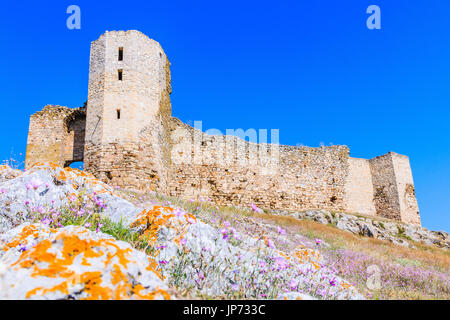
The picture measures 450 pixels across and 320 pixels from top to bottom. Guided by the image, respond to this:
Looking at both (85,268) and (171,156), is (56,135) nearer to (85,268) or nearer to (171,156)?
(171,156)

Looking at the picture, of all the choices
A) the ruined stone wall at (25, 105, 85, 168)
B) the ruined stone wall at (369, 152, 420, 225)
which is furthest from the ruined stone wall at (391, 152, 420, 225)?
the ruined stone wall at (25, 105, 85, 168)

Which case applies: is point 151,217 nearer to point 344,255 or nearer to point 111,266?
point 111,266

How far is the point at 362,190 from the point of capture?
2519cm

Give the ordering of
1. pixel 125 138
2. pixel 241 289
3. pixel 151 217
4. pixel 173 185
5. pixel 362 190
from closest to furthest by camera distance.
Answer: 1. pixel 241 289
2. pixel 151 217
3. pixel 125 138
4. pixel 173 185
5. pixel 362 190

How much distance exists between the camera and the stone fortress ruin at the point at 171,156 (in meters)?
14.9

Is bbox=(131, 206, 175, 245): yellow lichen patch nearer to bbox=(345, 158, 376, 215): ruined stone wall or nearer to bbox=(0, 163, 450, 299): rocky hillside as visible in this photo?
bbox=(0, 163, 450, 299): rocky hillside

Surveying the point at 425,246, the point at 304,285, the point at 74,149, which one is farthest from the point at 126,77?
the point at 425,246

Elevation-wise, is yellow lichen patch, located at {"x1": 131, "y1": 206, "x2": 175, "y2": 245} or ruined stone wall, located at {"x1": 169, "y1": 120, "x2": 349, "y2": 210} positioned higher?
ruined stone wall, located at {"x1": 169, "y1": 120, "x2": 349, "y2": 210}

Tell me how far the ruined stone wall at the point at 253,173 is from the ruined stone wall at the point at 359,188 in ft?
2.78

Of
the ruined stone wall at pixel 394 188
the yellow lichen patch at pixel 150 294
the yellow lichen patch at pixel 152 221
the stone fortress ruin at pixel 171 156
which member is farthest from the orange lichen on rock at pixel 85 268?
the ruined stone wall at pixel 394 188

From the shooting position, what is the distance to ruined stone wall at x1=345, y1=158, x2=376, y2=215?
24.4 metres

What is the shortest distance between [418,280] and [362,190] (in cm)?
1946

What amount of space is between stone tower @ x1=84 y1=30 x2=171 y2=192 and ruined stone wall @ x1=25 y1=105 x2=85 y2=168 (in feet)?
9.50

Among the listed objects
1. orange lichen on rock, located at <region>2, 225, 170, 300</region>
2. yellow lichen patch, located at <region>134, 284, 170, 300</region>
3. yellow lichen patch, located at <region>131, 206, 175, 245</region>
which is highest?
yellow lichen patch, located at <region>131, 206, 175, 245</region>
